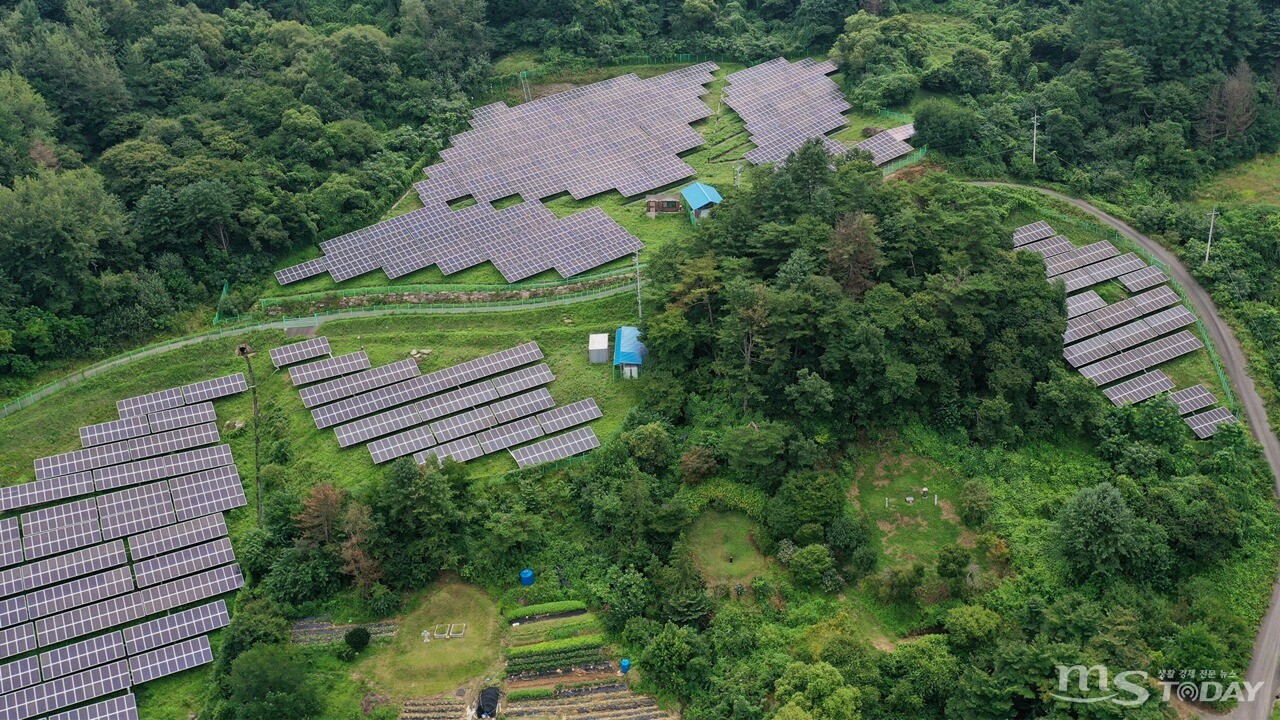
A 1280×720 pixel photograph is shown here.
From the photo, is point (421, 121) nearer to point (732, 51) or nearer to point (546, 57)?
point (546, 57)

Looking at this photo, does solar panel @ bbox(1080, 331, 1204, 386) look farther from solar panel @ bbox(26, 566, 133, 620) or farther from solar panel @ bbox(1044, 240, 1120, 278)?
solar panel @ bbox(26, 566, 133, 620)

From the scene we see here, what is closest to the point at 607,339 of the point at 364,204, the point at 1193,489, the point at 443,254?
the point at 443,254

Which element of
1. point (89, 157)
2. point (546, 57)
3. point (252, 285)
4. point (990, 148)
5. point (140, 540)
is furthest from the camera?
point (546, 57)

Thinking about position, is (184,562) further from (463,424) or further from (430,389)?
(430,389)

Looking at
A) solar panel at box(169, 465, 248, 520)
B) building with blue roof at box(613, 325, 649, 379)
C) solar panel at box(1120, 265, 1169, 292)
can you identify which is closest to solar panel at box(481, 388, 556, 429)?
building with blue roof at box(613, 325, 649, 379)

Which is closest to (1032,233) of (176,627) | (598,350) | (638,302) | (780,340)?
(780,340)

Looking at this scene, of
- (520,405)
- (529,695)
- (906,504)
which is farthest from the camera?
(520,405)
